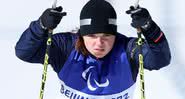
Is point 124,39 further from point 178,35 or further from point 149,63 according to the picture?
point 178,35

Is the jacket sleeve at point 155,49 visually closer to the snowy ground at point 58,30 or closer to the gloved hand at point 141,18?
the gloved hand at point 141,18

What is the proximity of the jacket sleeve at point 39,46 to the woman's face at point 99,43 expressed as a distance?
9 centimetres

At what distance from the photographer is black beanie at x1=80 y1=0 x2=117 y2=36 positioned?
1.59 metres

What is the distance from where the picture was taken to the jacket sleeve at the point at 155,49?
1.50 meters

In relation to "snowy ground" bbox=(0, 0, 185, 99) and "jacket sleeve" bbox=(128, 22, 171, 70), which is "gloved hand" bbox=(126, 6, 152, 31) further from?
"snowy ground" bbox=(0, 0, 185, 99)

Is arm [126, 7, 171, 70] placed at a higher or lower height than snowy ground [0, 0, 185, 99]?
higher

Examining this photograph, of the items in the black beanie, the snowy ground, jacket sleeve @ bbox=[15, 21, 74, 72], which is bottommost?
the snowy ground

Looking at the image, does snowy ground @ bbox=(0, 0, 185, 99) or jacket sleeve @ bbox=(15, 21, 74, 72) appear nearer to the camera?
jacket sleeve @ bbox=(15, 21, 74, 72)

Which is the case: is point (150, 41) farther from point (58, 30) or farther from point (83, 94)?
point (58, 30)

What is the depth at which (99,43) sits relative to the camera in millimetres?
1536

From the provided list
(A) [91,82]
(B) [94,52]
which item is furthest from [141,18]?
(A) [91,82]

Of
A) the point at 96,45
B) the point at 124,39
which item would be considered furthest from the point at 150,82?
the point at 96,45

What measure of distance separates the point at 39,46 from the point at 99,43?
0.19 metres

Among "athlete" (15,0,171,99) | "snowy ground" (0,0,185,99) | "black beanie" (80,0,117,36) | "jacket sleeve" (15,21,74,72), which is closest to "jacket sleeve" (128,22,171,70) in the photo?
"athlete" (15,0,171,99)
